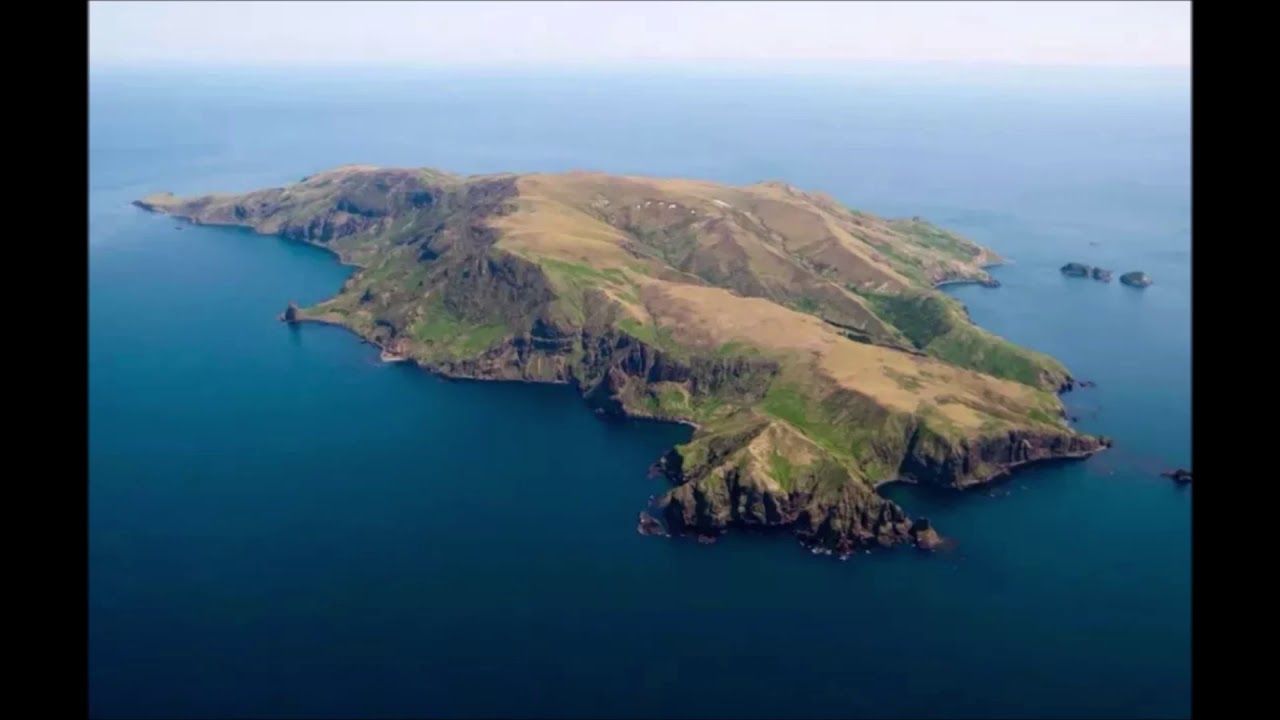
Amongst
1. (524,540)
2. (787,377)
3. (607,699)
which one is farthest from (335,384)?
(607,699)

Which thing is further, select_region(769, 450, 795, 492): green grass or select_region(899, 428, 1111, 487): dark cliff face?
select_region(899, 428, 1111, 487): dark cliff face

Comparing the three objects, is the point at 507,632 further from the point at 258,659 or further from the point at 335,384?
the point at 335,384

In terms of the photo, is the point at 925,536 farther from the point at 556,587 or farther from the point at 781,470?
the point at 556,587

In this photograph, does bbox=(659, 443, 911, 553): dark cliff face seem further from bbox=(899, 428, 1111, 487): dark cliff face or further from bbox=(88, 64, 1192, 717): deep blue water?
bbox=(899, 428, 1111, 487): dark cliff face

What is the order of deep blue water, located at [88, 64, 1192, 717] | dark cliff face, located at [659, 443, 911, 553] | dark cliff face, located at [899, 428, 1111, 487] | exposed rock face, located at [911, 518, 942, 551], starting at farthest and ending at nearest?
1. dark cliff face, located at [899, 428, 1111, 487]
2. dark cliff face, located at [659, 443, 911, 553]
3. exposed rock face, located at [911, 518, 942, 551]
4. deep blue water, located at [88, 64, 1192, 717]

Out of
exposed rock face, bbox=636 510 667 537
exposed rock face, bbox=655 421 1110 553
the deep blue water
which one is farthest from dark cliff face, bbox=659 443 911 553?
the deep blue water

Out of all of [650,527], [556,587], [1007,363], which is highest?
[1007,363]

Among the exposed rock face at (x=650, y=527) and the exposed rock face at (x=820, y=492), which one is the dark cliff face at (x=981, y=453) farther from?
the exposed rock face at (x=650, y=527)

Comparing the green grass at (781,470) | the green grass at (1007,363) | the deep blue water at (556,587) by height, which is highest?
the green grass at (1007,363)

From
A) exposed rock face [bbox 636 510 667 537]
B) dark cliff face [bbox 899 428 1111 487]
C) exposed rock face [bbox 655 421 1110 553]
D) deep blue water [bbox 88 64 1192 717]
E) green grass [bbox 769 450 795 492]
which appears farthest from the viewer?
dark cliff face [bbox 899 428 1111 487]

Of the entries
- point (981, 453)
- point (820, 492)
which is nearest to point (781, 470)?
point (820, 492)

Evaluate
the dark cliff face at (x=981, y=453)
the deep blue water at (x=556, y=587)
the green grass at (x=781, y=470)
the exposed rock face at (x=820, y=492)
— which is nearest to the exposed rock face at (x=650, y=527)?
the deep blue water at (x=556, y=587)
